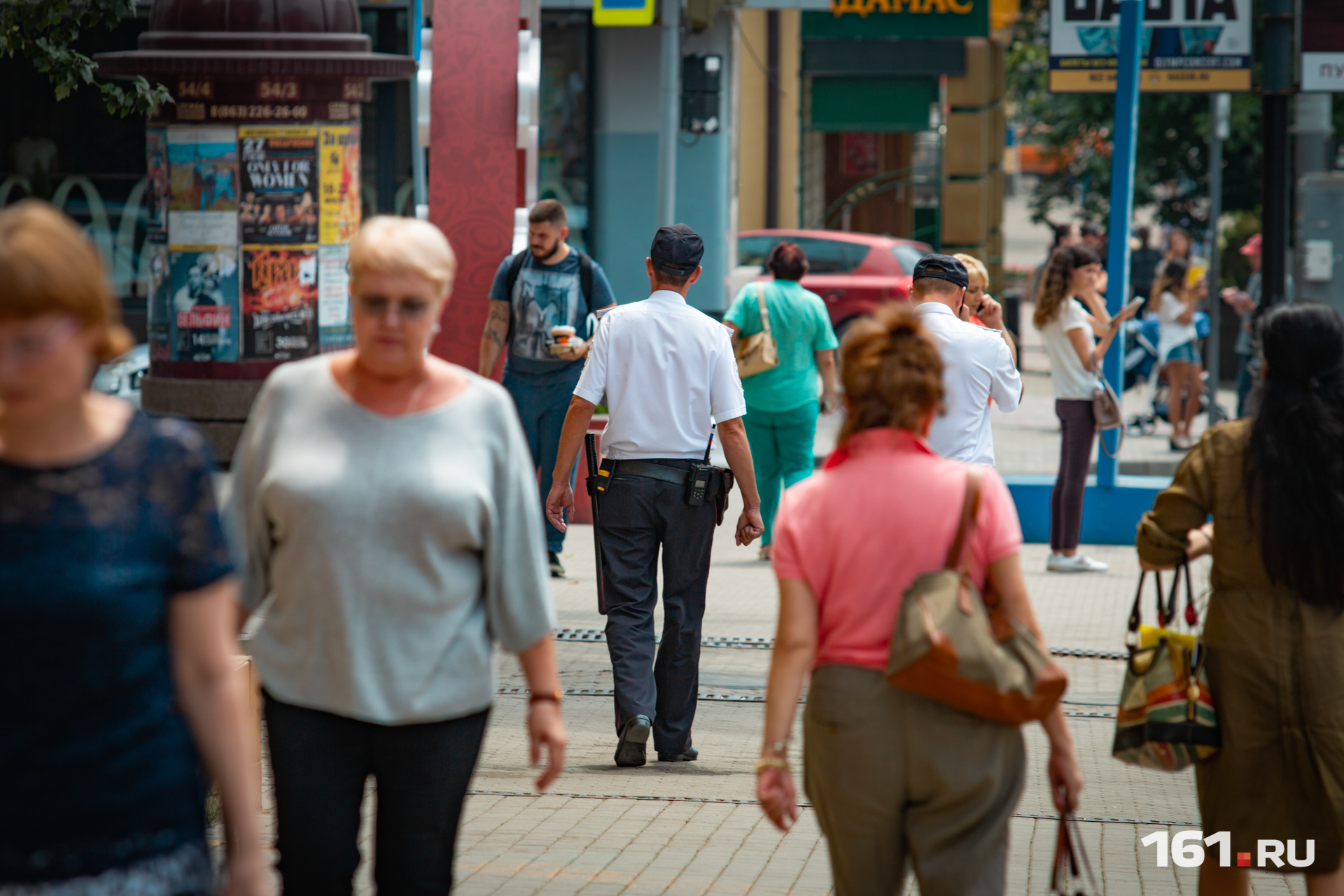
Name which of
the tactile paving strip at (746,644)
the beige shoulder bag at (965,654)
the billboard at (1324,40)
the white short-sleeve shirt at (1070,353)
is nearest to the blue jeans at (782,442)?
the white short-sleeve shirt at (1070,353)

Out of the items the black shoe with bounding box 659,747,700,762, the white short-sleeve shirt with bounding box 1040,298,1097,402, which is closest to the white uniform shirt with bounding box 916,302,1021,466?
the black shoe with bounding box 659,747,700,762

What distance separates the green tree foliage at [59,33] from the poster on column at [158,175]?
16.0 ft

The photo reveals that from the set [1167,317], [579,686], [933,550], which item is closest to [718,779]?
[579,686]

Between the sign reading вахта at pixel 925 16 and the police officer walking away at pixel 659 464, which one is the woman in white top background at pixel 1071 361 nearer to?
the police officer walking away at pixel 659 464

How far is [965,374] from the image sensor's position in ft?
20.2

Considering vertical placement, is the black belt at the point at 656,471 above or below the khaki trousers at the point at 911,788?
above

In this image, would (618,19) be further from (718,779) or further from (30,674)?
(30,674)

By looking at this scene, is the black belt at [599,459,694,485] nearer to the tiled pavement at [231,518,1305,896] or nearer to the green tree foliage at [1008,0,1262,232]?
the tiled pavement at [231,518,1305,896]

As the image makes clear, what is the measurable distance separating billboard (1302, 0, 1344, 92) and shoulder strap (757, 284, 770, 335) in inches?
198

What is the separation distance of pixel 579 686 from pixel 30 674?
188 inches

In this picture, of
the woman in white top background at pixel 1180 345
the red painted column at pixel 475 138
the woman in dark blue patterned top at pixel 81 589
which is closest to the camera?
the woman in dark blue patterned top at pixel 81 589

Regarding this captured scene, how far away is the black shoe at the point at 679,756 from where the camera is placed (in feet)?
19.7

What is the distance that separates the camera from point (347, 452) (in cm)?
306

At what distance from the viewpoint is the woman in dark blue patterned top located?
7.64 feet
